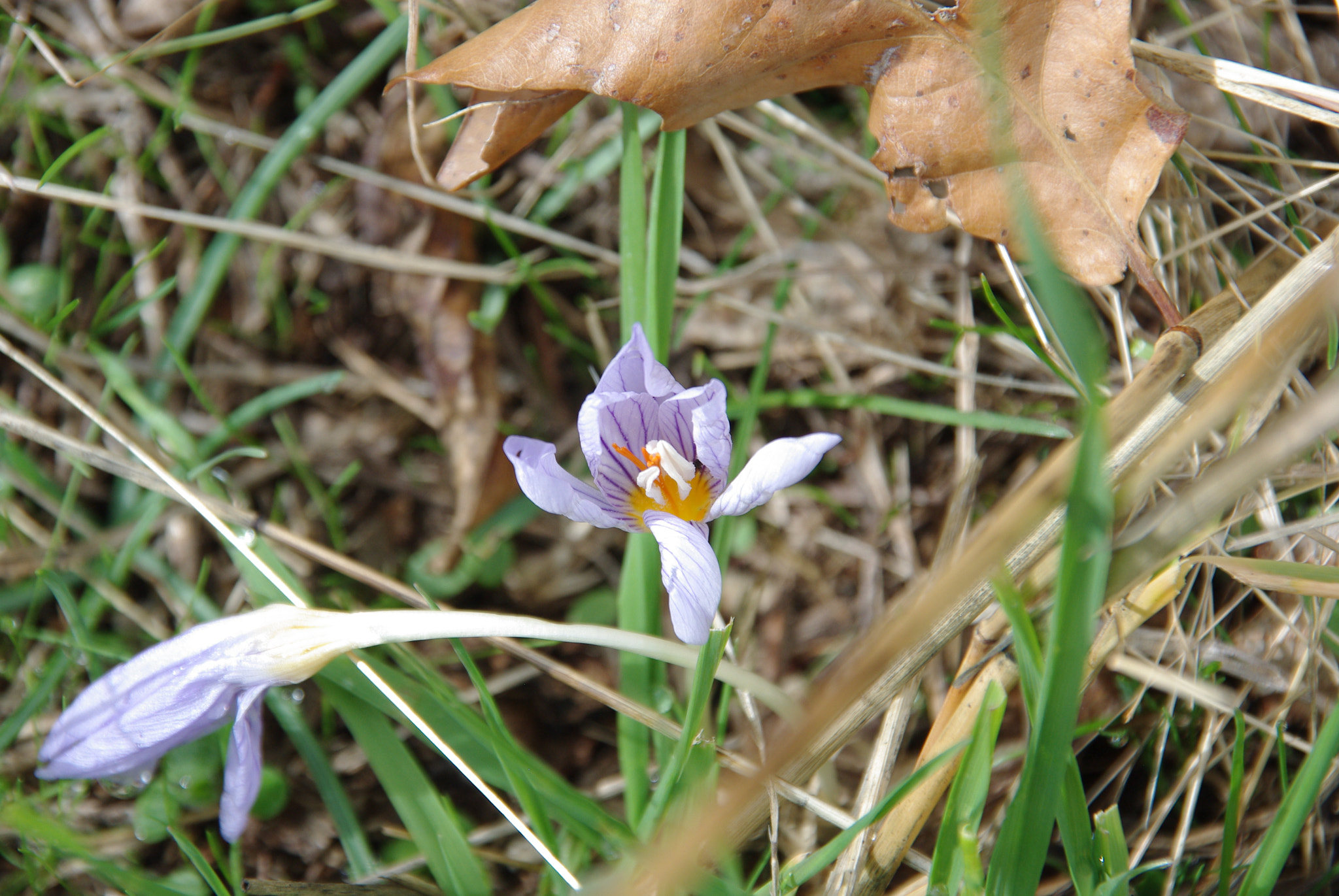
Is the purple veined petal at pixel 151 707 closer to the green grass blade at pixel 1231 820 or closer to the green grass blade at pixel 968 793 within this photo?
the green grass blade at pixel 968 793

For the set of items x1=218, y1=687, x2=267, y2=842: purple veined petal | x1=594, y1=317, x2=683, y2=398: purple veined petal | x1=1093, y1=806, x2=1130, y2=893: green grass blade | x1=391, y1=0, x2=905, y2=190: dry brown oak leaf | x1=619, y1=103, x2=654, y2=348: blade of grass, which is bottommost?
x1=1093, y1=806, x2=1130, y2=893: green grass blade

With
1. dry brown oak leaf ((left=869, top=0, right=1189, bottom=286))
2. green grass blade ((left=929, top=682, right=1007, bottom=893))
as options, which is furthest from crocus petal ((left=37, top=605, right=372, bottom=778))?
dry brown oak leaf ((left=869, top=0, right=1189, bottom=286))

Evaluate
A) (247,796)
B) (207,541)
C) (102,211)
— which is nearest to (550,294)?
(207,541)

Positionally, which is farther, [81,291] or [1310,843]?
[81,291]

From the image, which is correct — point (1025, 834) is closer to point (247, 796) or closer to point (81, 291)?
point (247, 796)

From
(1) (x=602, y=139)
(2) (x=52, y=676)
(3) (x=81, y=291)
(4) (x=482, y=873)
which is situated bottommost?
(4) (x=482, y=873)

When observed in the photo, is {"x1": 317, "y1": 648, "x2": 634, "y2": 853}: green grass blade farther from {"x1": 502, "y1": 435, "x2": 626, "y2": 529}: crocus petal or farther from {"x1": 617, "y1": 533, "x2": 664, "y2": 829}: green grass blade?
{"x1": 502, "y1": 435, "x2": 626, "y2": 529}: crocus petal
